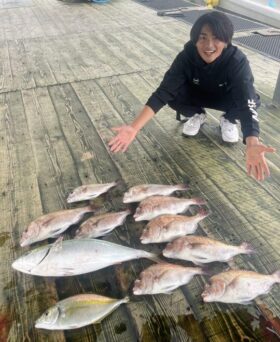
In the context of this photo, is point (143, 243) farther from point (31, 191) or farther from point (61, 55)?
point (61, 55)

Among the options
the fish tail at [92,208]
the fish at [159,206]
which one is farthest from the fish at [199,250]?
the fish tail at [92,208]

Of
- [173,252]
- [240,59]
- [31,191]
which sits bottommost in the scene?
[31,191]

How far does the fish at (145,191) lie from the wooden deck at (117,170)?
0.37ft

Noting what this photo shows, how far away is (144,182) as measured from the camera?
8.29ft

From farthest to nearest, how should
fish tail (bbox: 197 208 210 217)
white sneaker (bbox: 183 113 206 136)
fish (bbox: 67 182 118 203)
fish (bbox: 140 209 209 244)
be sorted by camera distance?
1. white sneaker (bbox: 183 113 206 136)
2. fish (bbox: 67 182 118 203)
3. fish tail (bbox: 197 208 210 217)
4. fish (bbox: 140 209 209 244)

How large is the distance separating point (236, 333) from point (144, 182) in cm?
124

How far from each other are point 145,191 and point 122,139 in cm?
38

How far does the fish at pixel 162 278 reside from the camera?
1.68 metres

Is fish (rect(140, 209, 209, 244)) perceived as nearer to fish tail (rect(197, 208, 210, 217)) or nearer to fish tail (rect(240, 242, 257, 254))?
fish tail (rect(197, 208, 210, 217))

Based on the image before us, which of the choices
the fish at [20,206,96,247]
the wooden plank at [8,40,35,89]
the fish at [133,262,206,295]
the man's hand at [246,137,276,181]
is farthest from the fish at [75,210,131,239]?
the wooden plank at [8,40,35,89]

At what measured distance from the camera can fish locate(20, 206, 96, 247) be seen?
197 cm

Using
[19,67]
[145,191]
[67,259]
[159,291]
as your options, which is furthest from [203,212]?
[19,67]

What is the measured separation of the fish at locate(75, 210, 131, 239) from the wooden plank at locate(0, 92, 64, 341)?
0.35 meters

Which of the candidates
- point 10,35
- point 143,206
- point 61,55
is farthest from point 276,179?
point 10,35
